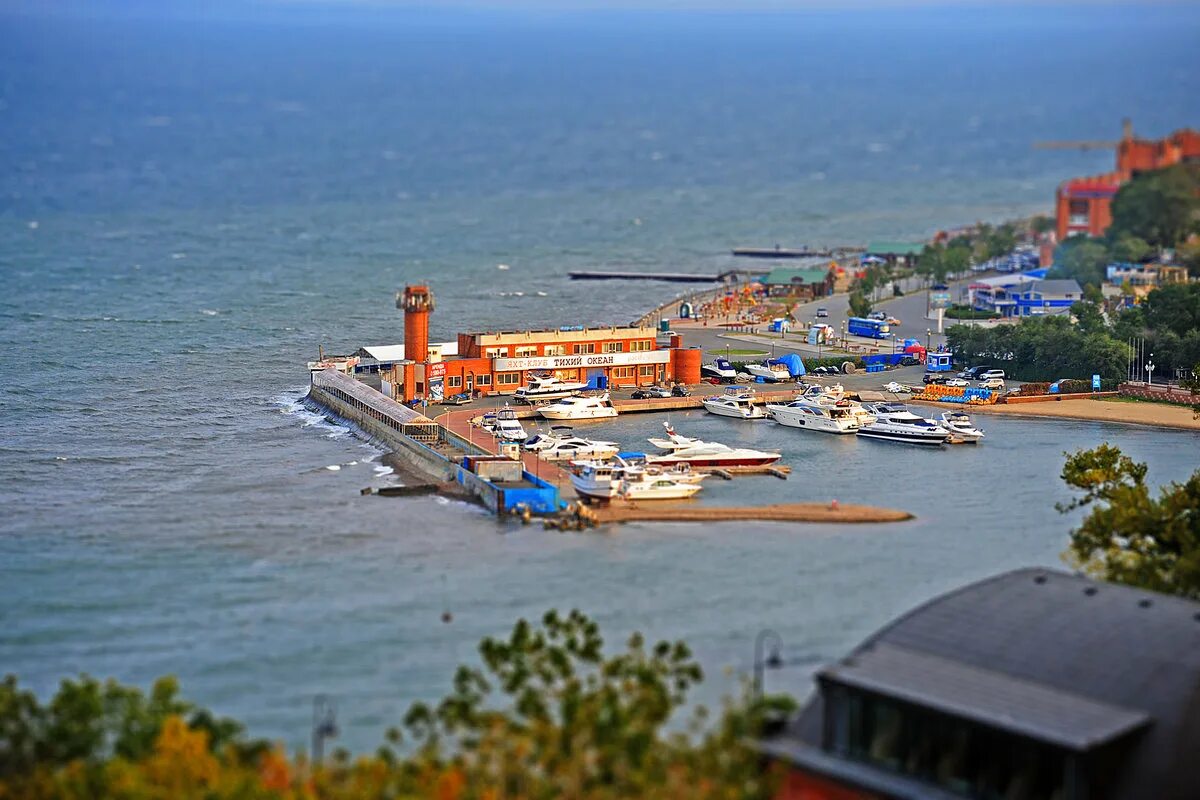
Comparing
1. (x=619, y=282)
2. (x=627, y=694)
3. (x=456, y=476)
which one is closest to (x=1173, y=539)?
(x=627, y=694)

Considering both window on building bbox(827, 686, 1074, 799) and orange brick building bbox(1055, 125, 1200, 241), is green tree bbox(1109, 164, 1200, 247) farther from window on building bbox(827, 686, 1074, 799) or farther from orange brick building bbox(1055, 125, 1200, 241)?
window on building bbox(827, 686, 1074, 799)

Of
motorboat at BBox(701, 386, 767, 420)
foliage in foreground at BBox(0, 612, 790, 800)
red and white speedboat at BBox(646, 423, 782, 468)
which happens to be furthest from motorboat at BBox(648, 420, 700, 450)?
foliage in foreground at BBox(0, 612, 790, 800)

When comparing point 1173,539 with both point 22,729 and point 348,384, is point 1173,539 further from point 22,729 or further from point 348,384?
point 348,384

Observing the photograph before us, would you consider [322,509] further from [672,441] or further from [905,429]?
[905,429]

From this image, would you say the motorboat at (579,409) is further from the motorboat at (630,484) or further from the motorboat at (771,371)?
the motorboat at (630,484)

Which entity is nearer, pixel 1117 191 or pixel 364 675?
pixel 364 675

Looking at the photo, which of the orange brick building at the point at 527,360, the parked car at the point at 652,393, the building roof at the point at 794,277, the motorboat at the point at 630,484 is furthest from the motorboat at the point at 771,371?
the building roof at the point at 794,277

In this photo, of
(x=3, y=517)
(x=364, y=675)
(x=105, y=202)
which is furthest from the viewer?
(x=105, y=202)
